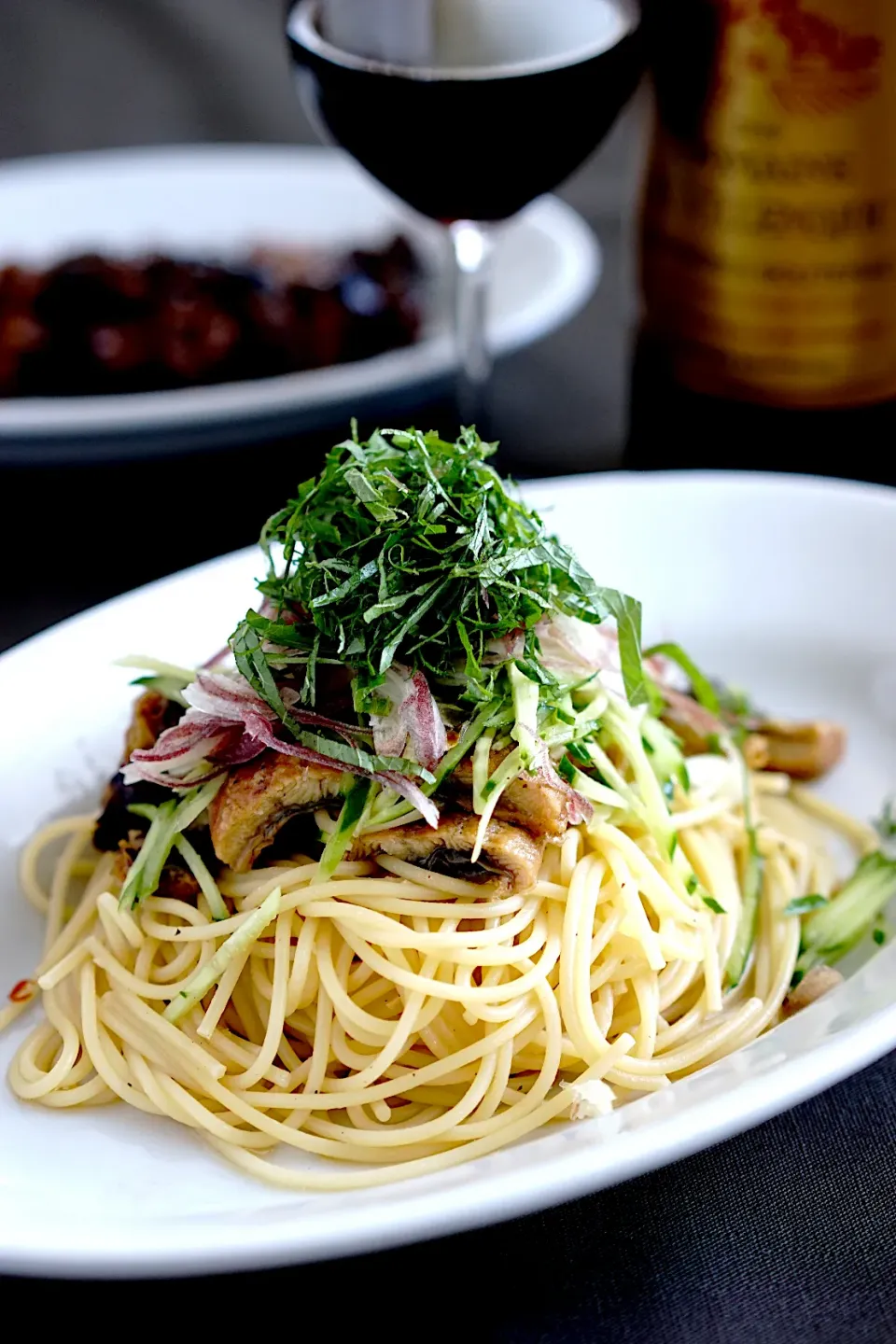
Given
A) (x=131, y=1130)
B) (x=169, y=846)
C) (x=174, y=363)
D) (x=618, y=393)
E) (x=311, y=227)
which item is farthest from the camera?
(x=311, y=227)

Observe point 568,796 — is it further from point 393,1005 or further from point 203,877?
point 203,877

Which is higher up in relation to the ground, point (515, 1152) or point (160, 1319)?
point (515, 1152)

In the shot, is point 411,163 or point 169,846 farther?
point 411,163

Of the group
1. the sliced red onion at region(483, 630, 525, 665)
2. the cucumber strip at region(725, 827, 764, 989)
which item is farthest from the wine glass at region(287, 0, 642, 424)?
the cucumber strip at region(725, 827, 764, 989)

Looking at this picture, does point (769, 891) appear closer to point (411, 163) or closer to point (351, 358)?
point (411, 163)

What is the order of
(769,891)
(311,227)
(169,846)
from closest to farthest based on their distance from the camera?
(169,846)
(769,891)
(311,227)

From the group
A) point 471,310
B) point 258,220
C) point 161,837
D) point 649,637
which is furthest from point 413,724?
point 258,220

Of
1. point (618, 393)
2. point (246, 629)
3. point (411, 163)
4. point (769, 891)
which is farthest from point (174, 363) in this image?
point (769, 891)

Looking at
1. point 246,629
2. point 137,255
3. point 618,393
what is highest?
point 246,629
